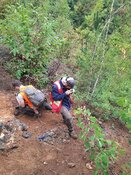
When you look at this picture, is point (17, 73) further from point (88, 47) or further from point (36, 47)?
point (88, 47)

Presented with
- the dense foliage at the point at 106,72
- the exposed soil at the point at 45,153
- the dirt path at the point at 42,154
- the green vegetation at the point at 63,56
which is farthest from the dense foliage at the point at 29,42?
the dirt path at the point at 42,154

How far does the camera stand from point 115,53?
9586mm

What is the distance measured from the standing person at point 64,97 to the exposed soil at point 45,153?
0.97 feet

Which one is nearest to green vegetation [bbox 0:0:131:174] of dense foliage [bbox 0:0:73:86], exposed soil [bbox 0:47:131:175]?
dense foliage [bbox 0:0:73:86]

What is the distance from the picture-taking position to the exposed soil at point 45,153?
6418 millimetres

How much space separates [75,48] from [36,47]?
1.81 m

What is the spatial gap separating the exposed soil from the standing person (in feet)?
0.97

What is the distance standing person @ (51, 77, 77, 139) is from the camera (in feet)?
23.6

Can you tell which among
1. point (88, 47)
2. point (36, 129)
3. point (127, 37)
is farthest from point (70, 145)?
point (127, 37)

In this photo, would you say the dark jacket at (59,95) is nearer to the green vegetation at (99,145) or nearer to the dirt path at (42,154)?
the dirt path at (42,154)

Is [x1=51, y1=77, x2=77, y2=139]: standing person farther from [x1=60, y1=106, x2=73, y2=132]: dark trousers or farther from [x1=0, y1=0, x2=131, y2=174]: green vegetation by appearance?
[x1=0, y1=0, x2=131, y2=174]: green vegetation

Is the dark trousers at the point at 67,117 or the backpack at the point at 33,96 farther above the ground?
the backpack at the point at 33,96

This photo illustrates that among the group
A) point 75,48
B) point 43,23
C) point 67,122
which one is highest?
point 43,23

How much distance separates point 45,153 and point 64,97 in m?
1.27
